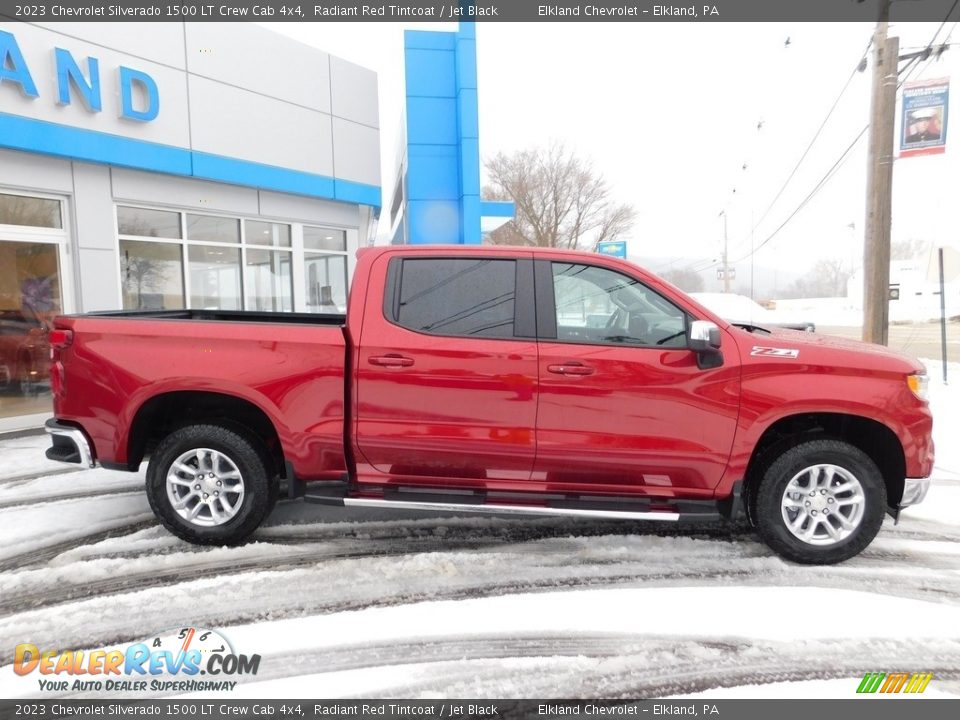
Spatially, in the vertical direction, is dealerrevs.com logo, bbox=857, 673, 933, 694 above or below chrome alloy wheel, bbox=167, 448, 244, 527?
below

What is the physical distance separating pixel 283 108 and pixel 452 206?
365 cm

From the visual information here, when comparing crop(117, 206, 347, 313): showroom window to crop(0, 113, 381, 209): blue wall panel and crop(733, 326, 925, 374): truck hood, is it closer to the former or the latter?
crop(0, 113, 381, 209): blue wall panel

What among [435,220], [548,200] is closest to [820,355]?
[435,220]

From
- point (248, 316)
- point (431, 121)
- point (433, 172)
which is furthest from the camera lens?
point (433, 172)

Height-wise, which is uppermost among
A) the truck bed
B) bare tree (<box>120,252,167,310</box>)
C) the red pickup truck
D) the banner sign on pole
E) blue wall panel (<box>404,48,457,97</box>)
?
blue wall panel (<box>404,48,457,97</box>)

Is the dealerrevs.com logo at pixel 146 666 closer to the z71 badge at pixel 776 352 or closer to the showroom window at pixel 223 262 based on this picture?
the z71 badge at pixel 776 352

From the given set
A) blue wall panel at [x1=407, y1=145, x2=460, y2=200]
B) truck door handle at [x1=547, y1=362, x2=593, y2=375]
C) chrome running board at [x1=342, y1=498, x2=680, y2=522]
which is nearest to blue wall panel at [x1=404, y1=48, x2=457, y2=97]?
blue wall panel at [x1=407, y1=145, x2=460, y2=200]

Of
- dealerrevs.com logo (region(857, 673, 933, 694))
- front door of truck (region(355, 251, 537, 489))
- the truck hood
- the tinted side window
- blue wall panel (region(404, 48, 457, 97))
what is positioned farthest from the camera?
blue wall panel (region(404, 48, 457, 97))

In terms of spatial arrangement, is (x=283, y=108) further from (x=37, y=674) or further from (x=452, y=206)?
(x=37, y=674)

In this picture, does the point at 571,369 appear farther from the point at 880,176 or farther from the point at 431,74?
the point at 431,74

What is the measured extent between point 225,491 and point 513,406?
200 centimetres

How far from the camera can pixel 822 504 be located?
3.57m

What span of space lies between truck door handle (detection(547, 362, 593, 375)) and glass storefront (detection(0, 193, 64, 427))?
7700 mm

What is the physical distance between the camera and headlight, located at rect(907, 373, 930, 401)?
349cm
